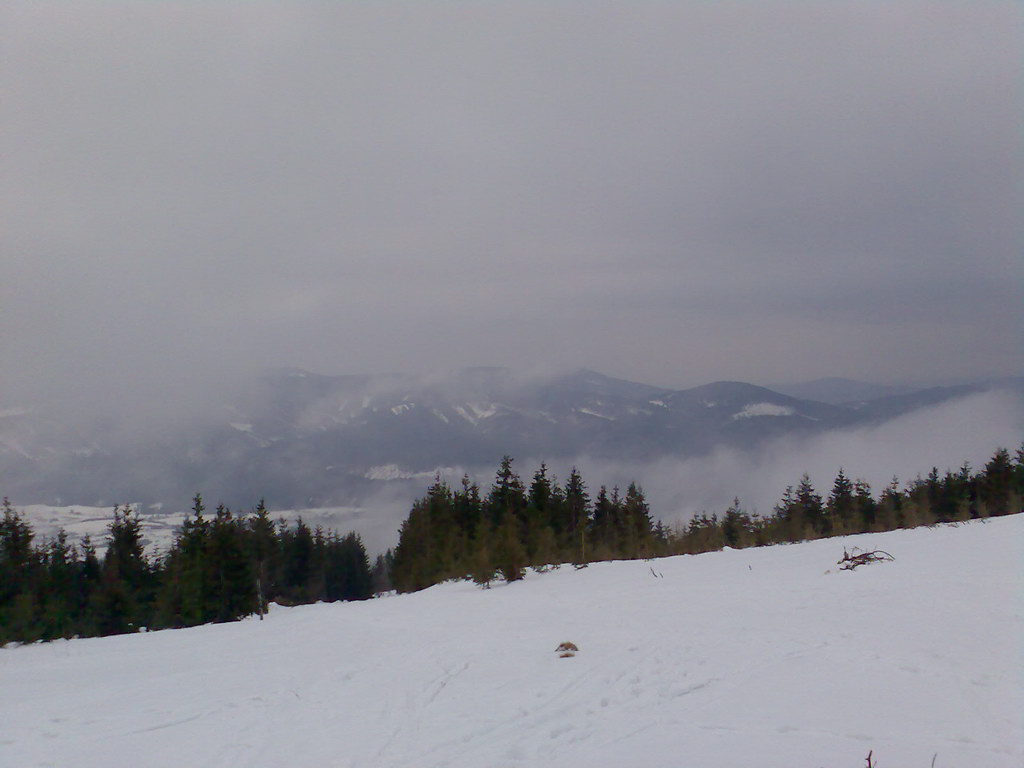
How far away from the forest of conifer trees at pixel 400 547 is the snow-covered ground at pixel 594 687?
652 inches

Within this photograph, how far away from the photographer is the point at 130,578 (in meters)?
41.9

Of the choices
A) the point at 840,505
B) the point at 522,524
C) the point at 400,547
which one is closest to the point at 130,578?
the point at 400,547

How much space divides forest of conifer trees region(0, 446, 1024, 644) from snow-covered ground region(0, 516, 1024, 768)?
54.3 feet

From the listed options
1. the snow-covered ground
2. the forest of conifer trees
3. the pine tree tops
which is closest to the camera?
the snow-covered ground

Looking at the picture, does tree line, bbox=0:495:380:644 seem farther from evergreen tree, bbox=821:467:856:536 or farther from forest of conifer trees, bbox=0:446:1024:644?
evergreen tree, bbox=821:467:856:536

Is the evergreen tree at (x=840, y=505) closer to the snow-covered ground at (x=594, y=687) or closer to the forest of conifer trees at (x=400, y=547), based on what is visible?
the forest of conifer trees at (x=400, y=547)

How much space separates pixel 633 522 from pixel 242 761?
42486 millimetres

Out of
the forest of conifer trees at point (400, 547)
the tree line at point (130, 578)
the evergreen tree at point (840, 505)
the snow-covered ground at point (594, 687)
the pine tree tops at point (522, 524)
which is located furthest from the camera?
the evergreen tree at point (840, 505)

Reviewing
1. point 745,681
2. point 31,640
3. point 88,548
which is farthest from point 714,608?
point 88,548

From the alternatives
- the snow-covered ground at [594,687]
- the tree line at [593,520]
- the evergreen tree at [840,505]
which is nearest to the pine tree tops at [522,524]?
the tree line at [593,520]

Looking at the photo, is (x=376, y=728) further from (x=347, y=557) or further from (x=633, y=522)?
(x=347, y=557)

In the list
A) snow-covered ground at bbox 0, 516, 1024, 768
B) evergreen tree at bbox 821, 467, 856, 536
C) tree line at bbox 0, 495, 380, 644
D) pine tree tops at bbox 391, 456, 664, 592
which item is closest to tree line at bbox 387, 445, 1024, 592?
pine tree tops at bbox 391, 456, 664, 592

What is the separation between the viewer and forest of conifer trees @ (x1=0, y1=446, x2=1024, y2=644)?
3678cm

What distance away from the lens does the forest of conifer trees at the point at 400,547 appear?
1448 inches
